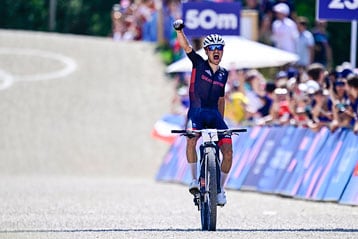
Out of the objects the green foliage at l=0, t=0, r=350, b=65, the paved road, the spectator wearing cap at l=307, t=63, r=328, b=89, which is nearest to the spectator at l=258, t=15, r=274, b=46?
the paved road

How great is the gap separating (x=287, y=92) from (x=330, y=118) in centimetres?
189

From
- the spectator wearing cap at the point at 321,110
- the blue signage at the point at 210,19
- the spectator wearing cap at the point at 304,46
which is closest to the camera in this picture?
the spectator wearing cap at the point at 321,110

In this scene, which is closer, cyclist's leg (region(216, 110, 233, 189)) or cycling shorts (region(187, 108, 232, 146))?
cyclist's leg (region(216, 110, 233, 189))

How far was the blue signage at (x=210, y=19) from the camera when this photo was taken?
2342 centimetres

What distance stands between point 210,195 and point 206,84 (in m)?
1.48

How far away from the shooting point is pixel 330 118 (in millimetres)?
18500

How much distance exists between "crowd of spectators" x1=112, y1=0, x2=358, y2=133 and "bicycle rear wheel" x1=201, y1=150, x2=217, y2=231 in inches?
177

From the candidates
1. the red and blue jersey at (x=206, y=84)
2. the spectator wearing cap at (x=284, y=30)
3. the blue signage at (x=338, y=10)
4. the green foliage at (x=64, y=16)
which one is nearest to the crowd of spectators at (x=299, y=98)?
the spectator wearing cap at (x=284, y=30)

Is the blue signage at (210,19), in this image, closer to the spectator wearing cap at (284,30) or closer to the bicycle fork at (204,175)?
the spectator wearing cap at (284,30)

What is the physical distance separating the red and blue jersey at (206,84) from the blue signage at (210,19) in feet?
31.2

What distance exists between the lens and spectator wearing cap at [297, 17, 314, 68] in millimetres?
24770

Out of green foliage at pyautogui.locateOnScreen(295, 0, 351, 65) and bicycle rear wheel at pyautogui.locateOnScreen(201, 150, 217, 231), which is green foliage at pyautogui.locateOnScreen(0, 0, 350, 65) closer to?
green foliage at pyautogui.locateOnScreen(295, 0, 351, 65)

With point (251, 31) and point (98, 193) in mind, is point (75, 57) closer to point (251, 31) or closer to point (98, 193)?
point (251, 31)

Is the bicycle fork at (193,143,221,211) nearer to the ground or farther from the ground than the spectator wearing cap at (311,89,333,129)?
farther from the ground
